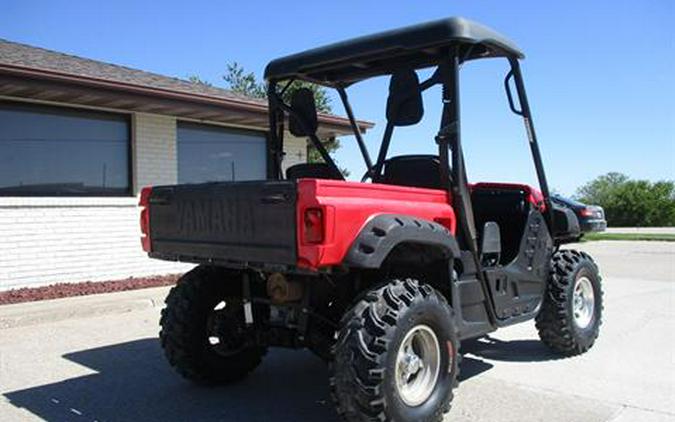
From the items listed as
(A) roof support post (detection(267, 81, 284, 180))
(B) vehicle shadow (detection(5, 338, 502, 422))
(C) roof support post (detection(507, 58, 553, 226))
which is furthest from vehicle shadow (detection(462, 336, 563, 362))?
(A) roof support post (detection(267, 81, 284, 180))

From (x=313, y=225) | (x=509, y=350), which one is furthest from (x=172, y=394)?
(x=509, y=350)

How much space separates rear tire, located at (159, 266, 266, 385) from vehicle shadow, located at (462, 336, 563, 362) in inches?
88.2

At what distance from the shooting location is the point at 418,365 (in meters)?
4.07

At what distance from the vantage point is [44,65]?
29.1 ft

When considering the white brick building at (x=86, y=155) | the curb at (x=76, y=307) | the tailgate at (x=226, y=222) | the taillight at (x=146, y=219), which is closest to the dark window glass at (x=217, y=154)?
the white brick building at (x=86, y=155)

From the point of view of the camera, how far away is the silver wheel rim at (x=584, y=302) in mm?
6160

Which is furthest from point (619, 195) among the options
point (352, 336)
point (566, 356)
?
point (352, 336)

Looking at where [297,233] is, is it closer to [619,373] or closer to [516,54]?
[516,54]

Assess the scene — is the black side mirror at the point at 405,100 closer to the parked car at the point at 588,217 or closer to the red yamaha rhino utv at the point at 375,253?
the red yamaha rhino utv at the point at 375,253

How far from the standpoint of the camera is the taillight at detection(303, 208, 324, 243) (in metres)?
3.56

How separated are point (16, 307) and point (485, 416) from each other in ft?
19.0

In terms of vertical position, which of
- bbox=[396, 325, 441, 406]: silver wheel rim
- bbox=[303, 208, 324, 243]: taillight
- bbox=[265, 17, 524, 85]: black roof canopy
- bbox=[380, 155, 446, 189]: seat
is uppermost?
bbox=[265, 17, 524, 85]: black roof canopy

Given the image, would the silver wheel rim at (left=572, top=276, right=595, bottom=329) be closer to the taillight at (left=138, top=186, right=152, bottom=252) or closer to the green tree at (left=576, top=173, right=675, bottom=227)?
the taillight at (left=138, top=186, right=152, bottom=252)

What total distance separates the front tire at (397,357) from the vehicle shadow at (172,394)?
74 cm
